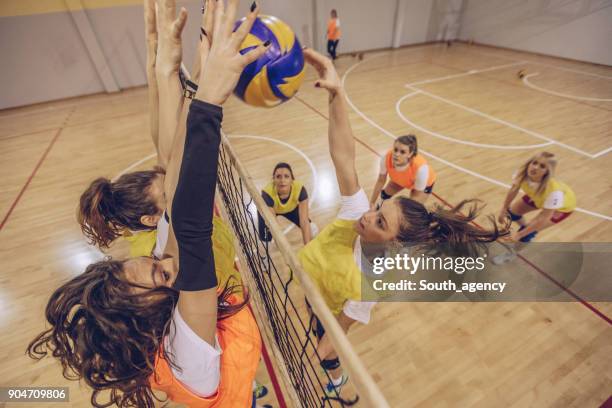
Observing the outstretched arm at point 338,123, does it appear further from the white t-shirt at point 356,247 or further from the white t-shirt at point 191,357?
the white t-shirt at point 191,357

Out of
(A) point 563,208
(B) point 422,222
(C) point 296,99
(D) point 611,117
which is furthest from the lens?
(C) point 296,99

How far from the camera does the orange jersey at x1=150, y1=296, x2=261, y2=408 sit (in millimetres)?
1238

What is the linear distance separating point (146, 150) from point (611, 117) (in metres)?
11.5

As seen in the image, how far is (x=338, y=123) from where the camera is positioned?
1.83m

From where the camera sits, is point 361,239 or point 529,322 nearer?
point 361,239

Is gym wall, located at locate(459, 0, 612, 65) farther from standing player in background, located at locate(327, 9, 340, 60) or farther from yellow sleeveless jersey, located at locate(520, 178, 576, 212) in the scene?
yellow sleeveless jersey, located at locate(520, 178, 576, 212)

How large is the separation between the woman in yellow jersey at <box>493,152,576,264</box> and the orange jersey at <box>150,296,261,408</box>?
3.41 meters

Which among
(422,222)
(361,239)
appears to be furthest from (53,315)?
(422,222)

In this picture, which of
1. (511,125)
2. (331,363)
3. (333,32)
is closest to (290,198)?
(331,363)

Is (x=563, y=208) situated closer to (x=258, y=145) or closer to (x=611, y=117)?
(x=258, y=145)

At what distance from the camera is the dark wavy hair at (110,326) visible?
1.13 m

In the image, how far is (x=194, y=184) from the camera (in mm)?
809

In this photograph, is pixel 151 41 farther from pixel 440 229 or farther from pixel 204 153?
pixel 440 229

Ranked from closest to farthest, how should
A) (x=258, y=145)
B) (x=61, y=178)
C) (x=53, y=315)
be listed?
(x=53, y=315), (x=61, y=178), (x=258, y=145)
